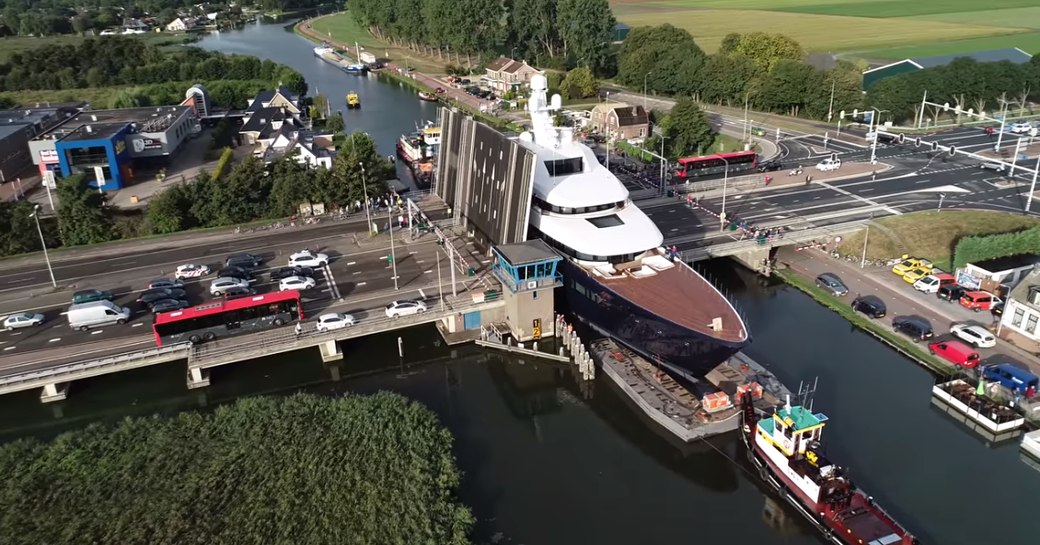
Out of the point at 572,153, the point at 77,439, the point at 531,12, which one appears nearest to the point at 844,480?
the point at 572,153

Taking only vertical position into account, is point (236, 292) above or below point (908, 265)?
above

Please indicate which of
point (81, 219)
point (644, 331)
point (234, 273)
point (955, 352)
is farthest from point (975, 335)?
point (81, 219)

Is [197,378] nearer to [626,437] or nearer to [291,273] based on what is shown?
[291,273]

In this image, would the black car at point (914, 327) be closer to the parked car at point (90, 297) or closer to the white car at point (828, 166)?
the white car at point (828, 166)

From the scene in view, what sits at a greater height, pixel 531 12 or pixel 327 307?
pixel 531 12

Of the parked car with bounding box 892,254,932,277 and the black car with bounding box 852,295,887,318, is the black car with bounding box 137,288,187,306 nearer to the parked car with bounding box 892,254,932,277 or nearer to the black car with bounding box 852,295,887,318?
the black car with bounding box 852,295,887,318

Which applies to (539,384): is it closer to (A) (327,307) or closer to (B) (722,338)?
(B) (722,338)
